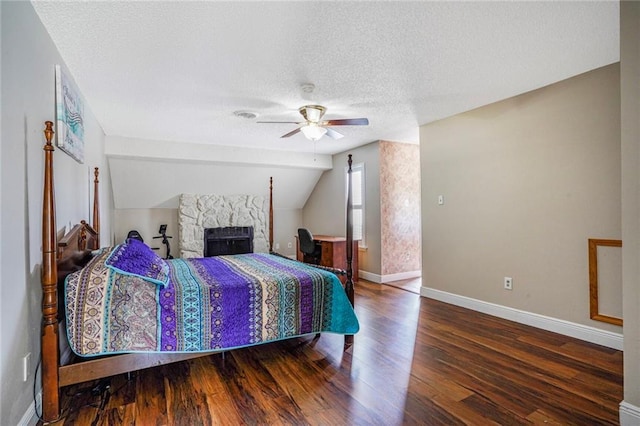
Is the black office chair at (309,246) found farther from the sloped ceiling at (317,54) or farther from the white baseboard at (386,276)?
the sloped ceiling at (317,54)

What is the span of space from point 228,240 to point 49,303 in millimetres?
4650

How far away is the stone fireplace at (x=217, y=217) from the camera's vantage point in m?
6.03

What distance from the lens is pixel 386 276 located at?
17.0ft

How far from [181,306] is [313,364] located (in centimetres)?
109

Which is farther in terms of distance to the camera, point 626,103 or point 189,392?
point 189,392

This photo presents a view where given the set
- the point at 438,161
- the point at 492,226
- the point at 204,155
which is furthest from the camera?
the point at 204,155

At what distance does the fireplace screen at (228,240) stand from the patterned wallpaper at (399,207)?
287 centimetres

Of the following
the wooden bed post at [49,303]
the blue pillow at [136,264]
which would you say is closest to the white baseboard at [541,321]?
the blue pillow at [136,264]

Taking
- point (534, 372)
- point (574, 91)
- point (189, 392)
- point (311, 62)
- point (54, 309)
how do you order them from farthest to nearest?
1. point (574, 91)
2. point (311, 62)
3. point (534, 372)
4. point (189, 392)
5. point (54, 309)

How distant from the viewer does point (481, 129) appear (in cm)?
365

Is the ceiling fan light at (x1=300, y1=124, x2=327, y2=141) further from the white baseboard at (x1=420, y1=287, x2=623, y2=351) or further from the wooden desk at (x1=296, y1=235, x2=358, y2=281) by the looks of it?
the white baseboard at (x1=420, y1=287, x2=623, y2=351)

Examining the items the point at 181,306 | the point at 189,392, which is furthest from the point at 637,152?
the point at 189,392

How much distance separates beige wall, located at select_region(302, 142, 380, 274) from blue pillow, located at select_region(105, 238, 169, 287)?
348 centimetres

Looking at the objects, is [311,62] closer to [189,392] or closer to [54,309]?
[54,309]
